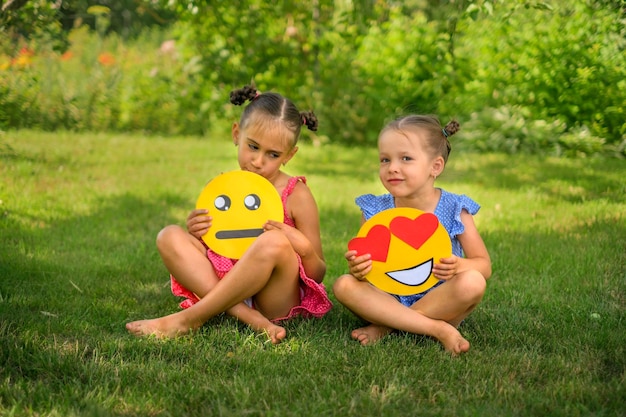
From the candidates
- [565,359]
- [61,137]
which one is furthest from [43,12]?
[565,359]

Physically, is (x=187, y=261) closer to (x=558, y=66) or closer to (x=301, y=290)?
(x=301, y=290)

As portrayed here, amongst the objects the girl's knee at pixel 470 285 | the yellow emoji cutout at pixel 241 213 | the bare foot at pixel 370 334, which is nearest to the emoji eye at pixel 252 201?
the yellow emoji cutout at pixel 241 213

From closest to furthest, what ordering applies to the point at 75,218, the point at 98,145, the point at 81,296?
the point at 81,296 → the point at 75,218 → the point at 98,145

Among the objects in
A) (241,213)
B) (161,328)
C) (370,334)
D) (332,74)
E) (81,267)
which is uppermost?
(332,74)

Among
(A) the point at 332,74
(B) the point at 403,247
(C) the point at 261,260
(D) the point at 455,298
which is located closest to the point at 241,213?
(C) the point at 261,260

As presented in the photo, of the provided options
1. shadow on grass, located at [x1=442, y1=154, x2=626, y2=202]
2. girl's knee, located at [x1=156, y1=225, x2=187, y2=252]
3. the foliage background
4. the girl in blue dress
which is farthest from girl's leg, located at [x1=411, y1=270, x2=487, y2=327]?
the foliage background

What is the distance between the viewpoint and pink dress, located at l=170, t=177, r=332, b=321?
307cm

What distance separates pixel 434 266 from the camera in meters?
2.82

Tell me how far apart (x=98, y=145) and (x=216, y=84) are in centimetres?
208

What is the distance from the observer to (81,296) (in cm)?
341

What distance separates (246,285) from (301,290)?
36 centimetres

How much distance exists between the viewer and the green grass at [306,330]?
2.25 meters

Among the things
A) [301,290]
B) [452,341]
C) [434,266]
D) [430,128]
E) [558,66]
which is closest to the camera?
[452,341]

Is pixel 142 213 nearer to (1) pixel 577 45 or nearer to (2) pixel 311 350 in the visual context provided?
(2) pixel 311 350
